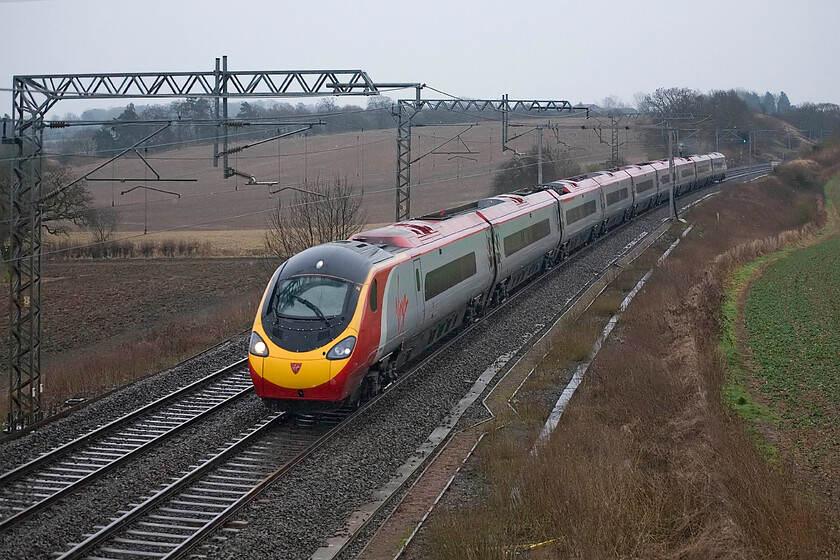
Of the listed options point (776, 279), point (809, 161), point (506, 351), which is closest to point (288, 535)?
point (506, 351)

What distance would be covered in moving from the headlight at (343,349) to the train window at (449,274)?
3805 millimetres

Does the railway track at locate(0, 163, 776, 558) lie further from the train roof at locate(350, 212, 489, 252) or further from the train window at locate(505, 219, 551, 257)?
the train window at locate(505, 219, 551, 257)

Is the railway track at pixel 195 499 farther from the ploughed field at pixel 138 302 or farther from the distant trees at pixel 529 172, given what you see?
the distant trees at pixel 529 172

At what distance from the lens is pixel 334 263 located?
14758 millimetres

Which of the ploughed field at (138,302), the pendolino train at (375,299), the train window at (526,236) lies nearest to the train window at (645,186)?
the train window at (526,236)

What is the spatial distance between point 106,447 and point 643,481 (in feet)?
27.3

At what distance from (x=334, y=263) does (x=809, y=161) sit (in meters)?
73.0

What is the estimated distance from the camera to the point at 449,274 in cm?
1902

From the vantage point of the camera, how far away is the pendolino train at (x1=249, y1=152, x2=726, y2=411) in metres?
13.9

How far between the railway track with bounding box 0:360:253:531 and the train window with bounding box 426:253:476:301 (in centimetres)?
403

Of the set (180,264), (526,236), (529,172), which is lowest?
(180,264)

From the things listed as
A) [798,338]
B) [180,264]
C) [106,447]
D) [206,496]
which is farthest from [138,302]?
[798,338]

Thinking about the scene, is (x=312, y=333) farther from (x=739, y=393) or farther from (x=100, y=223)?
(x=100, y=223)

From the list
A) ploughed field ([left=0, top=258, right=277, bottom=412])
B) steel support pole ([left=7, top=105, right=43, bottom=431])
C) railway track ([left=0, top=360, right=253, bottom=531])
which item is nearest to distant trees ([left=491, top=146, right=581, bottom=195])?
ploughed field ([left=0, top=258, right=277, bottom=412])
